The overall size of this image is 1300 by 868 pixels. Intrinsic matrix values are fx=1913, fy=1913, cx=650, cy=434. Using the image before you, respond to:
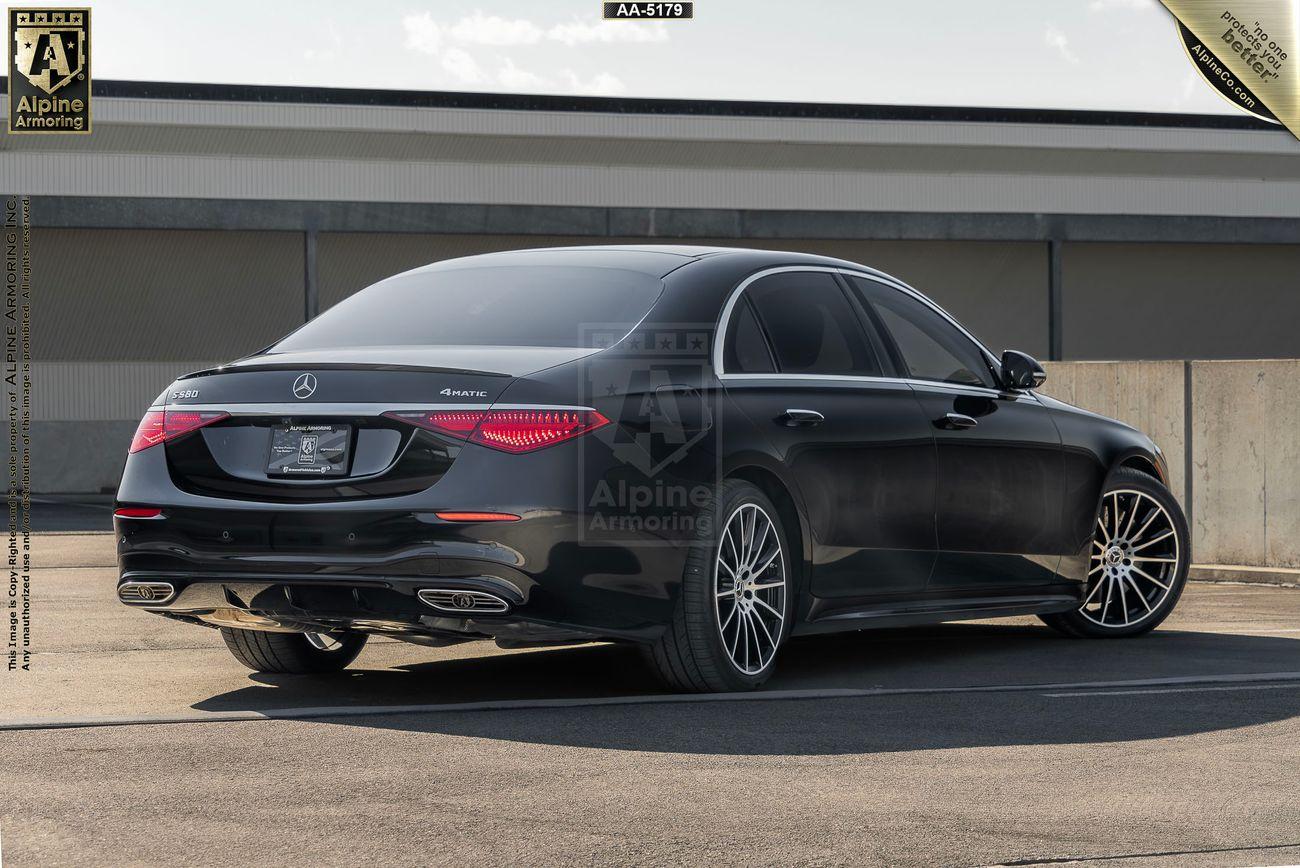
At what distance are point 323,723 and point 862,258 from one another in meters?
29.6

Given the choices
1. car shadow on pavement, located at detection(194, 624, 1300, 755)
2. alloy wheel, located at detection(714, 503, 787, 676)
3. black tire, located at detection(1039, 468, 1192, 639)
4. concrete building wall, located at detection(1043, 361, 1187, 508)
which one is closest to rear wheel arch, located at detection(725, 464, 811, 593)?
alloy wheel, located at detection(714, 503, 787, 676)

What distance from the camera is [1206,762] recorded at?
558cm

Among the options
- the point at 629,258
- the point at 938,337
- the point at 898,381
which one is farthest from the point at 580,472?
the point at 938,337

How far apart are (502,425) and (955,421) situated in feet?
8.18

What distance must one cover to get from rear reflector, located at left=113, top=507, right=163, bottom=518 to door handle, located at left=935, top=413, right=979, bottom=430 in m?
3.15

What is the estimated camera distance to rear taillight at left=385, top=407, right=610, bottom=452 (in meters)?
6.10

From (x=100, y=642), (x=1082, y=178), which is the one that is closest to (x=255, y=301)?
(x=1082, y=178)

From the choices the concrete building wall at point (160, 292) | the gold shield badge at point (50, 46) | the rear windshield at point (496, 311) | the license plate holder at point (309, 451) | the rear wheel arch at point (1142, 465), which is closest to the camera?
the license plate holder at point (309, 451)

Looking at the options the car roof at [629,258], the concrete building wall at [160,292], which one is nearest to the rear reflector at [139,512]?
the car roof at [629,258]

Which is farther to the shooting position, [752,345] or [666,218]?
[666,218]

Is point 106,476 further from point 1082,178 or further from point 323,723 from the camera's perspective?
point 323,723

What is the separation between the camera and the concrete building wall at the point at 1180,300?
36.0m

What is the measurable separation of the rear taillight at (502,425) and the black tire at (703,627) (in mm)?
696

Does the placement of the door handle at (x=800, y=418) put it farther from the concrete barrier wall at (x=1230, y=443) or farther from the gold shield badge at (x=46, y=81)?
the gold shield badge at (x=46, y=81)
